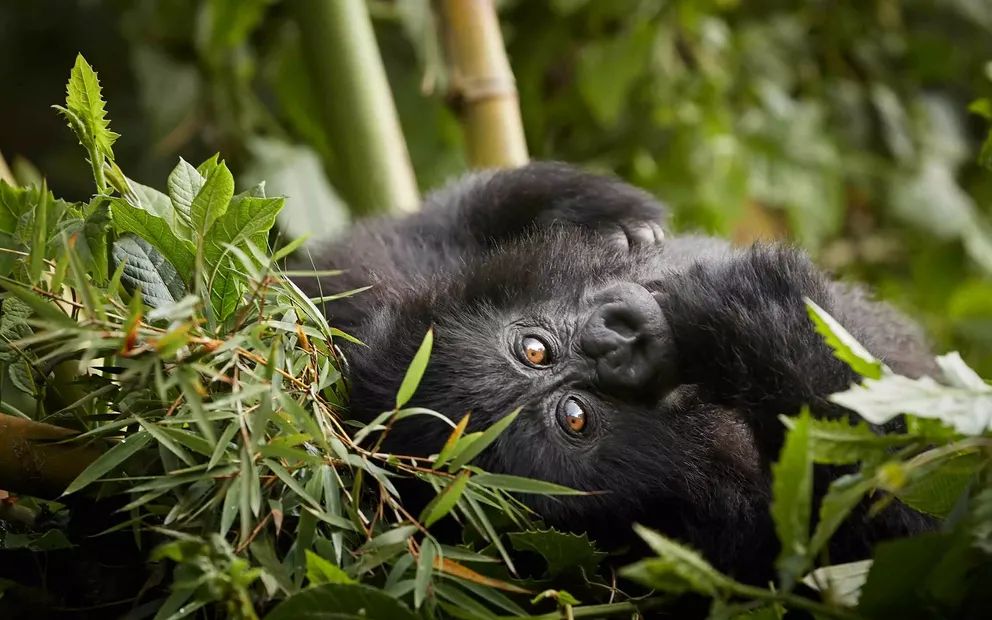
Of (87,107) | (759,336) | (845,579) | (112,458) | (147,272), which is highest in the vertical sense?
(87,107)

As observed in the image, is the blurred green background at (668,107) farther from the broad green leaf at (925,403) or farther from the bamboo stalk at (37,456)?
the broad green leaf at (925,403)

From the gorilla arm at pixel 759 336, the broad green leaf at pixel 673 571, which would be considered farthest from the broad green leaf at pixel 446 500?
the gorilla arm at pixel 759 336

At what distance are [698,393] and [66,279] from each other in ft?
2.47

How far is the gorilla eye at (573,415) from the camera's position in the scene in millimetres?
1231

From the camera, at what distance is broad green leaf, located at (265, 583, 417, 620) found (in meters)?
0.85

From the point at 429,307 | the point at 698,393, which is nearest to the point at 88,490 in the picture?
the point at 429,307

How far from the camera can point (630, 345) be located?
4.12 feet

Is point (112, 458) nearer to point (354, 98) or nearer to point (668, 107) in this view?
point (354, 98)

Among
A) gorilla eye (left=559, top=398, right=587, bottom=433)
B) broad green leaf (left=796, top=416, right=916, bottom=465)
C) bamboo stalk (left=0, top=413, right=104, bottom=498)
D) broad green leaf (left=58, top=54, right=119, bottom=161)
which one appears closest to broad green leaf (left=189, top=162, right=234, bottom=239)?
broad green leaf (left=58, top=54, right=119, bottom=161)

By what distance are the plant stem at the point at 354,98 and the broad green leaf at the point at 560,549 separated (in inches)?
44.5

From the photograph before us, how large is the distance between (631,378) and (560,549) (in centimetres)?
29

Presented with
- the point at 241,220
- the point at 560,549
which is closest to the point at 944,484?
the point at 560,549

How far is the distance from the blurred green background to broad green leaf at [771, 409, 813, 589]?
61.4 inches

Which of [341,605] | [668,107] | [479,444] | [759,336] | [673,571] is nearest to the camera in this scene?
[673,571]
